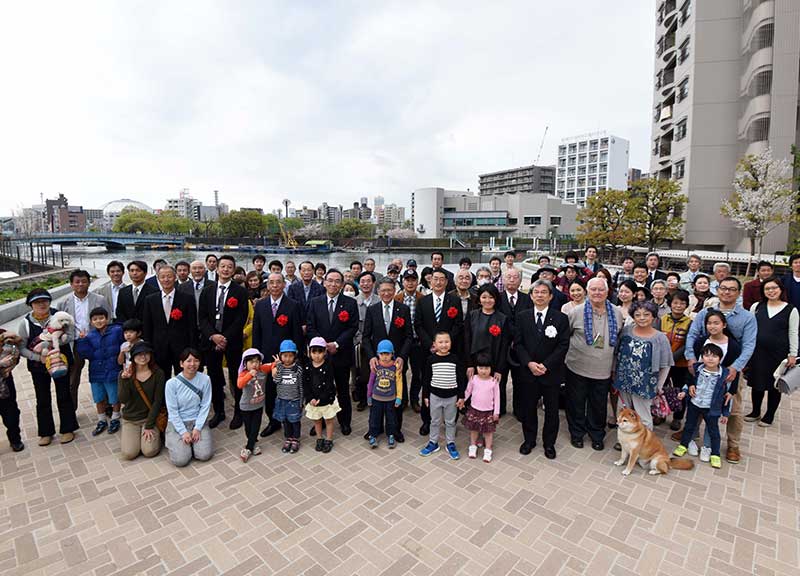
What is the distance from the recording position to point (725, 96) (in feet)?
83.6

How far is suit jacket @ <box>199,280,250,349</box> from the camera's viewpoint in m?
4.84

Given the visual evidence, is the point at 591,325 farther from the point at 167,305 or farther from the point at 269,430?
the point at 167,305

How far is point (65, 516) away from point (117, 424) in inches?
65.2

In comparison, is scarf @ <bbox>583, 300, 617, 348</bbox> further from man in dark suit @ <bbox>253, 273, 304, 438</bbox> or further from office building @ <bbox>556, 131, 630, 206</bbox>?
office building @ <bbox>556, 131, 630, 206</bbox>

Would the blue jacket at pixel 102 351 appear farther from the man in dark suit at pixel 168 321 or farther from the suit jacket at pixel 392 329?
the suit jacket at pixel 392 329

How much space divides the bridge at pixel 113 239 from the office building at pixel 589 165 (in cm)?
8872

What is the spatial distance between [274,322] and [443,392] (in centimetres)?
211

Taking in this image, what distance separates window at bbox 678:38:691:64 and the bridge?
73.8 metres

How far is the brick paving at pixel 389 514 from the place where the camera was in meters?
2.81

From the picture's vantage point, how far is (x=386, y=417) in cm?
444

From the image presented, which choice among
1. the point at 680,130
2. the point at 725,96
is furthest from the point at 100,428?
the point at 680,130

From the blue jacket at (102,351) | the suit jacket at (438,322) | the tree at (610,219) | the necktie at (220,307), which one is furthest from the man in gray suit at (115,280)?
the tree at (610,219)

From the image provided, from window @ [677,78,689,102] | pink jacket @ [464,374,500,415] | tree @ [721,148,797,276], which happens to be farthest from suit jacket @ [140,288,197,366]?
window @ [677,78,689,102]

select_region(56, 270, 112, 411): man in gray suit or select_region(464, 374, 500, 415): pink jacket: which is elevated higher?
select_region(56, 270, 112, 411): man in gray suit
